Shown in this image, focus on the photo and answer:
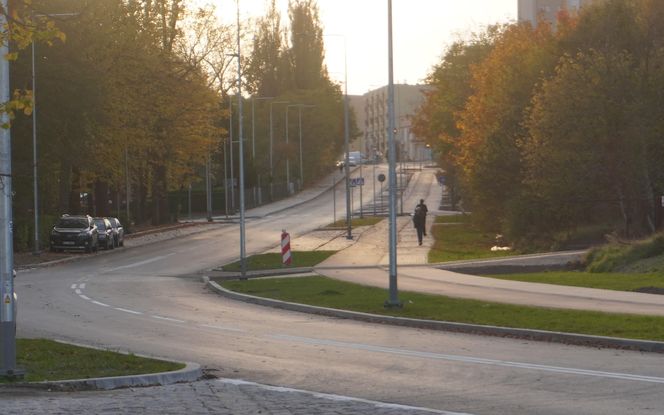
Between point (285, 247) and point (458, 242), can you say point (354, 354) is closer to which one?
point (285, 247)

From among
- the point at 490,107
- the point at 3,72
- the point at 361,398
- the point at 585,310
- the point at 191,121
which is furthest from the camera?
the point at 191,121

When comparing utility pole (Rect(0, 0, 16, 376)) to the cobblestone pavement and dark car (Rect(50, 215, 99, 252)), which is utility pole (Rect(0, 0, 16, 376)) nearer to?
the cobblestone pavement

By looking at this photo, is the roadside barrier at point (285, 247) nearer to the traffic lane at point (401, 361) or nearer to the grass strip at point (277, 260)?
the grass strip at point (277, 260)

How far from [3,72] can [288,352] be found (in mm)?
6257

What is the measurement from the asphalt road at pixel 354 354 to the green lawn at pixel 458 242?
1719 centimetres

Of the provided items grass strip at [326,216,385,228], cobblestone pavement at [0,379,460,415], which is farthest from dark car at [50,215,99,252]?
cobblestone pavement at [0,379,460,415]

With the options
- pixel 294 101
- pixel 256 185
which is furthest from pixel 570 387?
pixel 294 101

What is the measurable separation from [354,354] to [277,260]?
2831cm

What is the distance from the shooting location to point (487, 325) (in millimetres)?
20750

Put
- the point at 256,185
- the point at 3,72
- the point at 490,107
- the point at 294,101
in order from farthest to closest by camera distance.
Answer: the point at 294,101 < the point at 256,185 < the point at 490,107 < the point at 3,72

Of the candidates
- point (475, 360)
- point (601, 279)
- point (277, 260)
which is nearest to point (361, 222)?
point (277, 260)

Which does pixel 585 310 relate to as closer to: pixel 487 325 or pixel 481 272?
pixel 487 325

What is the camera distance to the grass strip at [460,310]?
1945 cm

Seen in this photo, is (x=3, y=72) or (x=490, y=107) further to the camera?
(x=490, y=107)
